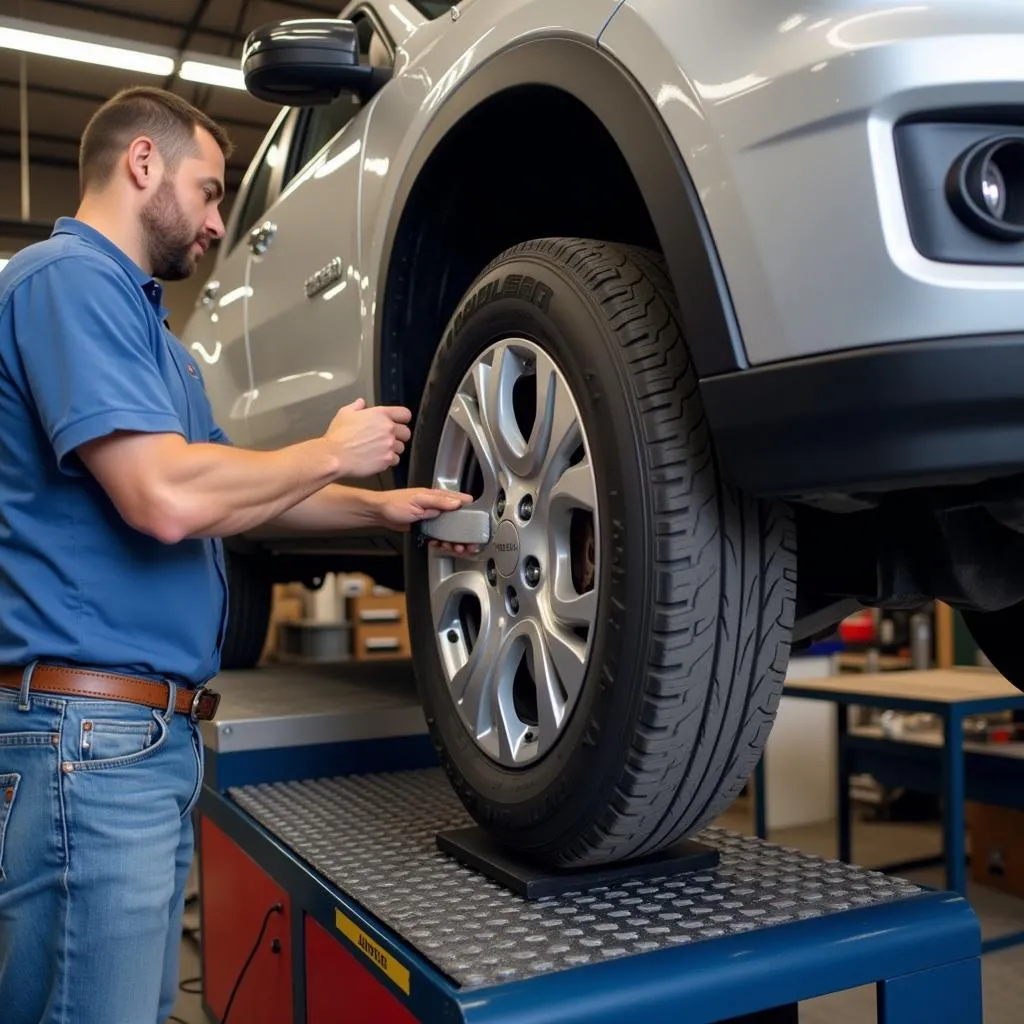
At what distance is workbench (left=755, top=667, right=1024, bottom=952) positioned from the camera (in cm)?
296

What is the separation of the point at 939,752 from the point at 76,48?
195 inches

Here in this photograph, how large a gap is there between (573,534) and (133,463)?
1.63 feet

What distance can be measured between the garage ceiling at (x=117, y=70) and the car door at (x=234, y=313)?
112 inches

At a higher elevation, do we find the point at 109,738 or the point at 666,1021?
the point at 109,738

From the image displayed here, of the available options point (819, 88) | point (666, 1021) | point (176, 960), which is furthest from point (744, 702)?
point (176, 960)

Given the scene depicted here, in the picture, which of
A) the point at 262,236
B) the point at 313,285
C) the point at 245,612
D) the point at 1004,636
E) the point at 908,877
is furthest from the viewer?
the point at 908,877

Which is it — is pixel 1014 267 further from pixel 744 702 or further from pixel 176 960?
pixel 176 960

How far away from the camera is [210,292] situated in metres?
2.85

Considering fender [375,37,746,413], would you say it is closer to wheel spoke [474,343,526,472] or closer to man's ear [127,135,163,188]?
wheel spoke [474,343,526,472]

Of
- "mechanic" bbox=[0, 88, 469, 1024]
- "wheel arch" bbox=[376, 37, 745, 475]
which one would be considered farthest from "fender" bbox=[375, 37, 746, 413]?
→ "mechanic" bbox=[0, 88, 469, 1024]

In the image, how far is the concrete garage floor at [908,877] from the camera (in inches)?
102

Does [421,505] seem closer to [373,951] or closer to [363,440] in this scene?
[363,440]

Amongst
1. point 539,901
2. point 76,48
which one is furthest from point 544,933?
point 76,48

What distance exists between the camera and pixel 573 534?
119 cm
